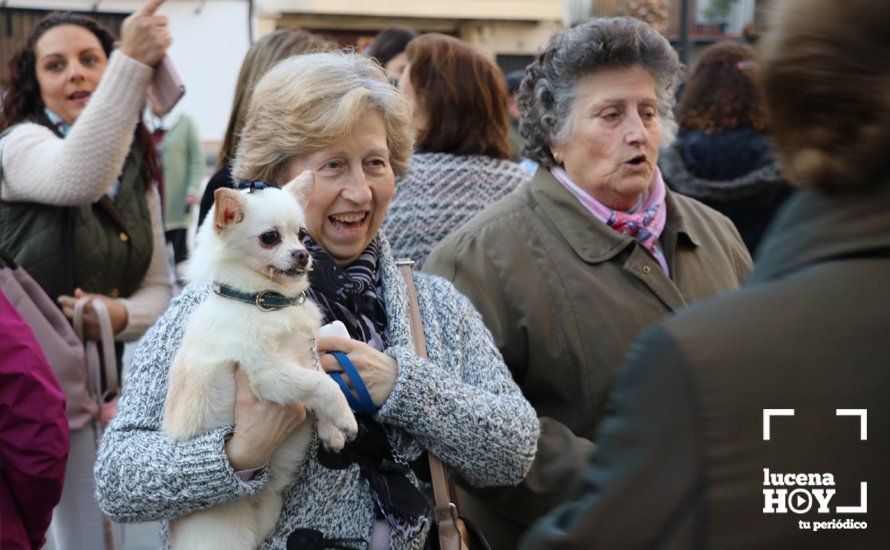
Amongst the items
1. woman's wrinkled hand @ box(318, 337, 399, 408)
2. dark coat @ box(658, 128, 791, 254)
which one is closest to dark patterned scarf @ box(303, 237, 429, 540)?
woman's wrinkled hand @ box(318, 337, 399, 408)

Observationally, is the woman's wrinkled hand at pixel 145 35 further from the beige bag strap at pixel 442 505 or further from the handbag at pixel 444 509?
the beige bag strap at pixel 442 505

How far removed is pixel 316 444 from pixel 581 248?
1186 mm

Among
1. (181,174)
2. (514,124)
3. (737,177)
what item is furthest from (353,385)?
(181,174)

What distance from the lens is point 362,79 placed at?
285cm

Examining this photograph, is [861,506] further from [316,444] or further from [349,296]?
Result: [349,296]

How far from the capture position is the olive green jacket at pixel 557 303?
3.06m

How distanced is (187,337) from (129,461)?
12.3 inches

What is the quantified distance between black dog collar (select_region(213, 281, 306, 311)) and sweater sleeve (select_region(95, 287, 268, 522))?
19cm

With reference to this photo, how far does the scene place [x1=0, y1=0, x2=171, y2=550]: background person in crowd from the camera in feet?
A: 14.0

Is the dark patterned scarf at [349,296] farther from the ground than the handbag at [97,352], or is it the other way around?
the dark patterned scarf at [349,296]

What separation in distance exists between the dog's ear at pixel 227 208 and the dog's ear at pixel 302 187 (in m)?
0.15

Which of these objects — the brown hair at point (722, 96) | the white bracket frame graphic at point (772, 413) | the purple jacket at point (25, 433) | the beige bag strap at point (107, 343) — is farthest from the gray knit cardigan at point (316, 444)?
the brown hair at point (722, 96)

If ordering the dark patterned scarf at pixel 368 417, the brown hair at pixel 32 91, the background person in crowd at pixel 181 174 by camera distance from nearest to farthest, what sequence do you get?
the dark patterned scarf at pixel 368 417, the brown hair at pixel 32 91, the background person in crowd at pixel 181 174

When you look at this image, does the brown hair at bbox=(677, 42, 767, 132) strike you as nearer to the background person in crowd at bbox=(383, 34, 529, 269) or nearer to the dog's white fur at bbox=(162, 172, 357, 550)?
the background person in crowd at bbox=(383, 34, 529, 269)
